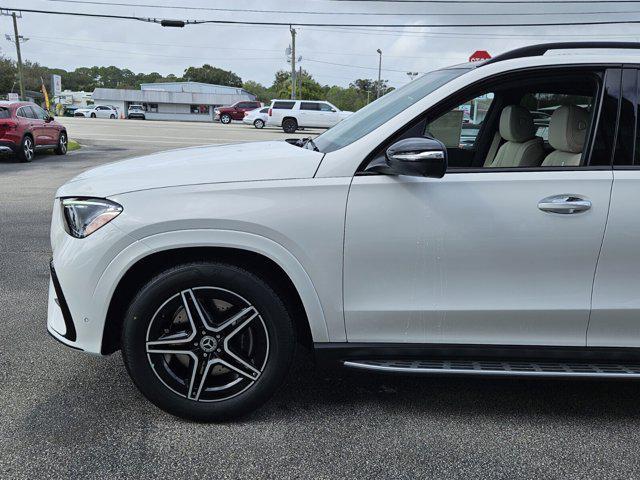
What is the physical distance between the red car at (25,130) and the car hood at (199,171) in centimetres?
1366

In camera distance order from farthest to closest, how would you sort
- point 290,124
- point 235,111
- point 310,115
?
point 235,111 < point 290,124 < point 310,115

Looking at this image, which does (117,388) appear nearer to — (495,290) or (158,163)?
(158,163)

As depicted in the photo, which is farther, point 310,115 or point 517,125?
point 310,115

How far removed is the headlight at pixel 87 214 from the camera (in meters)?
2.65

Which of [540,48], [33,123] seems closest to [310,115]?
[33,123]

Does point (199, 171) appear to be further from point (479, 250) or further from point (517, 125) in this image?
point (517, 125)

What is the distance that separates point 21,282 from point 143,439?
3.06 meters

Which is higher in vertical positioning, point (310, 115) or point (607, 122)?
point (607, 122)

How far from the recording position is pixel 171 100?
79.8 m

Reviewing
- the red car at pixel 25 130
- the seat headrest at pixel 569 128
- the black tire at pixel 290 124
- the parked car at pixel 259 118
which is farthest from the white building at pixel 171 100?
the seat headrest at pixel 569 128

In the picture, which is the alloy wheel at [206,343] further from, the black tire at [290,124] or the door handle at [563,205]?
the black tire at [290,124]

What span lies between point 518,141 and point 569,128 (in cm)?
43

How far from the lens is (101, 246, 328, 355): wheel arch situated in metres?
2.70

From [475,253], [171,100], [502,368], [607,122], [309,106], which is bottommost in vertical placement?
[502,368]
